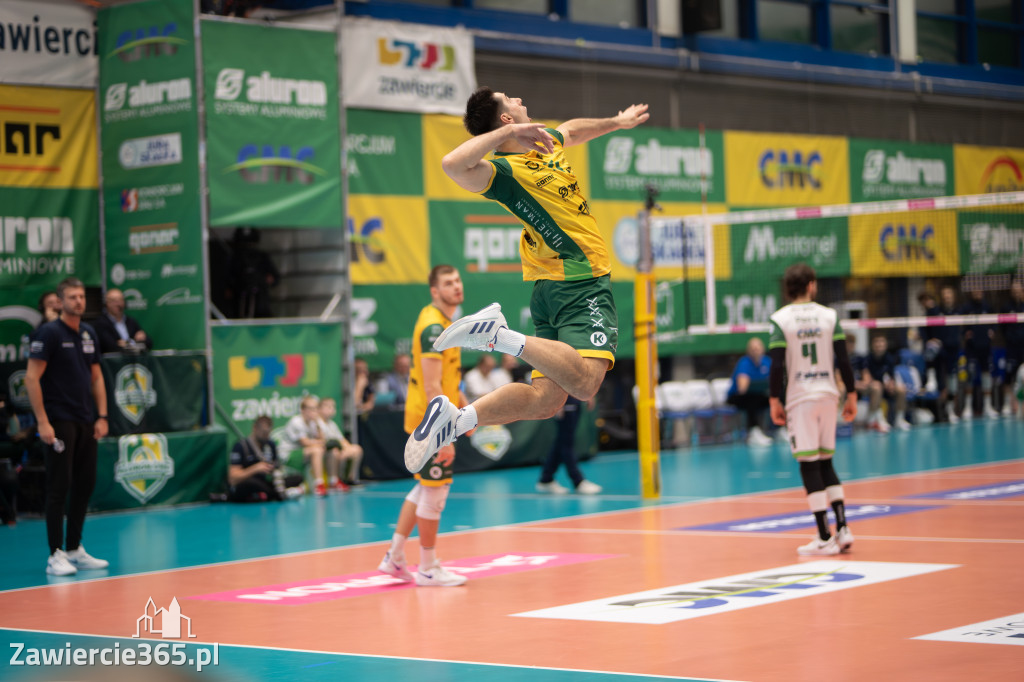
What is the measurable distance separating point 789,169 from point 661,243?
3577 millimetres

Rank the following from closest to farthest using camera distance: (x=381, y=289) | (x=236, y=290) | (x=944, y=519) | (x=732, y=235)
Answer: (x=944, y=519) < (x=236, y=290) < (x=381, y=289) < (x=732, y=235)

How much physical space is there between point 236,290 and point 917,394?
12.2 metres

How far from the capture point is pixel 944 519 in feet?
35.2

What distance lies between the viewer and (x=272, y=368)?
1591 centimetres

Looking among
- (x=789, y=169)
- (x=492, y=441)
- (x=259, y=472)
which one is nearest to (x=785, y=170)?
(x=789, y=169)

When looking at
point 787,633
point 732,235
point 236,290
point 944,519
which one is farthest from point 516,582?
point 732,235

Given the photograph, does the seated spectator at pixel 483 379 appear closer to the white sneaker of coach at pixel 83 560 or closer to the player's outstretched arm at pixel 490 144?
the white sneaker of coach at pixel 83 560

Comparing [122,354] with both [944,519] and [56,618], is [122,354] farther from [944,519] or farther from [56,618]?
[944,519]

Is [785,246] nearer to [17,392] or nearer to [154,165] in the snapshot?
[154,165]

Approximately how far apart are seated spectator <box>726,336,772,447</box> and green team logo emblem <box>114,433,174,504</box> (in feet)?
31.1

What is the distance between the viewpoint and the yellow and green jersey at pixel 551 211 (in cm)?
635

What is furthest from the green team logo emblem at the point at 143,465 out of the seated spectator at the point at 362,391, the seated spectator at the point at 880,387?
the seated spectator at the point at 880,387

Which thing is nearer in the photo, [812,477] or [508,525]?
[812,477]

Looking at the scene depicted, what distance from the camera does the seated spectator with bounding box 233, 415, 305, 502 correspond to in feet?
48.4
